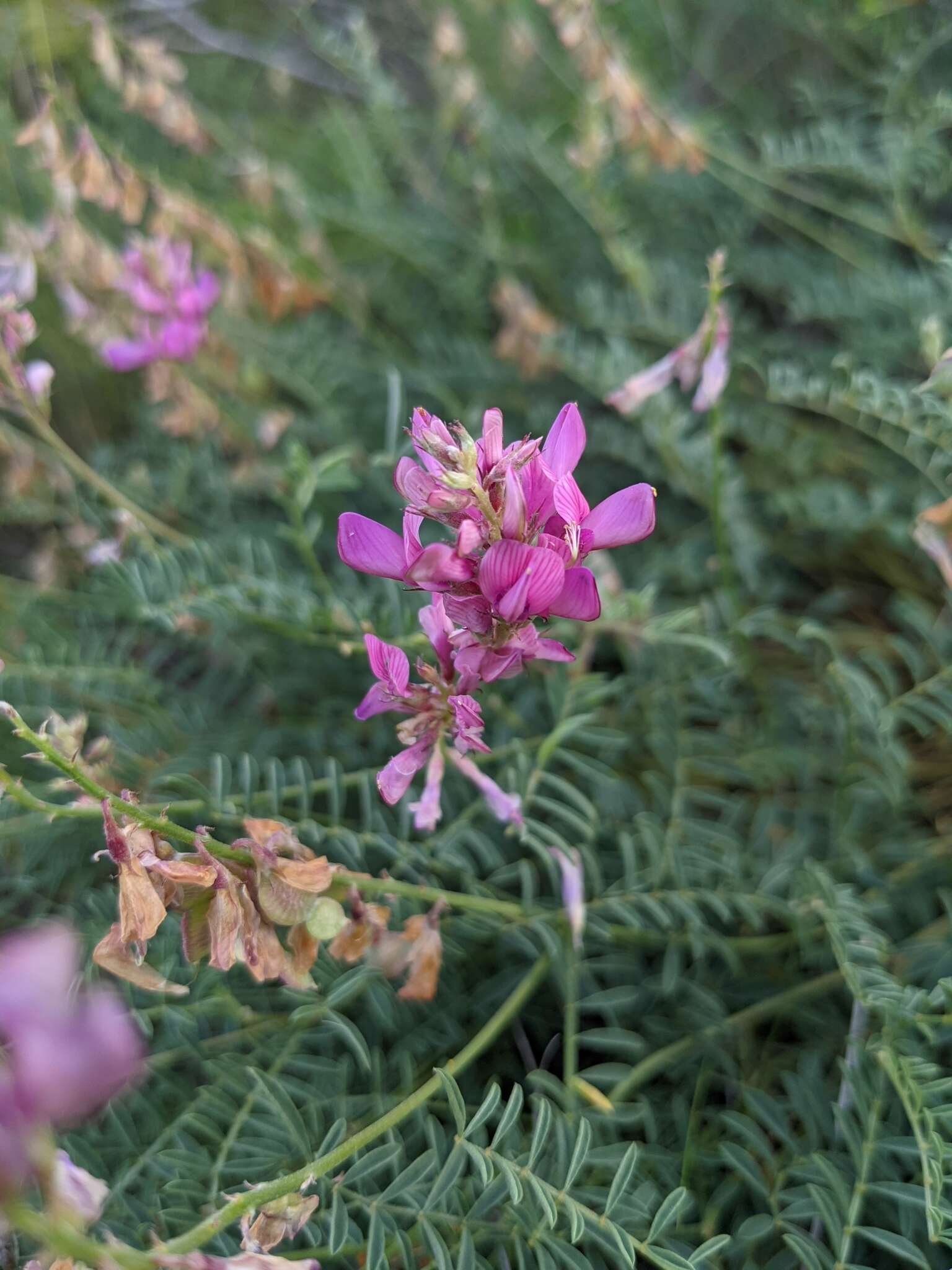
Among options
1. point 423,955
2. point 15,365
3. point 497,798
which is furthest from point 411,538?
point 15,365

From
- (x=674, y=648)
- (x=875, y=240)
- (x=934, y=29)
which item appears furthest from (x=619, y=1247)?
(x=934, y=29)

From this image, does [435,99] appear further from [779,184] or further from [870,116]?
[779,184]

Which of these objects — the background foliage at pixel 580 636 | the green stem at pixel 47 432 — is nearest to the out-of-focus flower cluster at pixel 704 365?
the background foliage at pixel 580 636

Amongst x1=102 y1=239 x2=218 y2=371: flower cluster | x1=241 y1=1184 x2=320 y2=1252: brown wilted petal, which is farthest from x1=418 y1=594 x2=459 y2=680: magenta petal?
x1=102 y1=239 x2=218 y2=371: flower cluster

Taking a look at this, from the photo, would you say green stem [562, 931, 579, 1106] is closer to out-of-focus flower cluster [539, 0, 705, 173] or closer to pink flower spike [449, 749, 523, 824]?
pink flower spike [449, 749, 523, 824]

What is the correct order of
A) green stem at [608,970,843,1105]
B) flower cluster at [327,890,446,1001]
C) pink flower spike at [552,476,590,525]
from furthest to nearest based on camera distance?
green stem at [608,970,843,1105] → flower cluster at [327,890,446,1001] → pink flower spike at [552,476,590,525]

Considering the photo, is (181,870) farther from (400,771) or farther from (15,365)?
(15,365)
